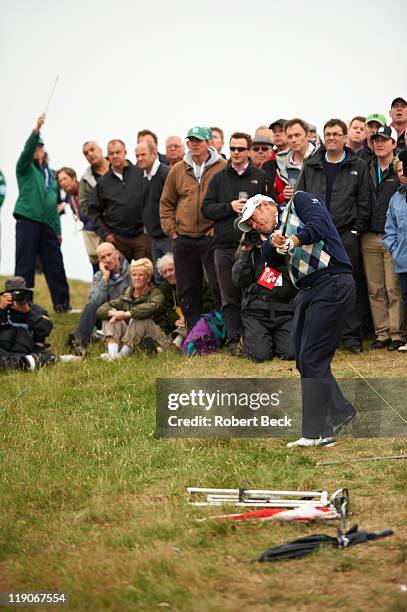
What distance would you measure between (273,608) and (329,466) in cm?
263

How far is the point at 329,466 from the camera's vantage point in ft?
25.6

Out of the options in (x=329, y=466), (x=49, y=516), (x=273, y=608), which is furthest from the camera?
(x=329, y=466)

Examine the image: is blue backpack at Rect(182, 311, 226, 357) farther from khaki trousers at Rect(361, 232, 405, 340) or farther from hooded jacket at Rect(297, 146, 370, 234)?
hooded jacket at Rect(297, 146, 370, 234)

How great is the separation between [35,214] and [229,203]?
4581mm

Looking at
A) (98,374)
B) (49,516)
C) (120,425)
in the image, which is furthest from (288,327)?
(49,516)

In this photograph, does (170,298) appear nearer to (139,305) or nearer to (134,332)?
(139,305)

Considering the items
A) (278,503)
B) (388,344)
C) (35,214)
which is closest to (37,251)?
(35,214)

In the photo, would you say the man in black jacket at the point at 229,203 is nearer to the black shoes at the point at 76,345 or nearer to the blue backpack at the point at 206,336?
the blue backpack at the point at 206,336

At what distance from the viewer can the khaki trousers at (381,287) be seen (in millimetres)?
11656

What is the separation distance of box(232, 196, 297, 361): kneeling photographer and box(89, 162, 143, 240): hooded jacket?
8.76 feet

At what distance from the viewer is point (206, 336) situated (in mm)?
12234

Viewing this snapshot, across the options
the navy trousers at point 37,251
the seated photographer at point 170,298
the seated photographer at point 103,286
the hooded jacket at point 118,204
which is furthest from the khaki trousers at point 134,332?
the navy trousers at point 37,251

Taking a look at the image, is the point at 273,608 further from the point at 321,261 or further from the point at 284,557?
the point at 321,261

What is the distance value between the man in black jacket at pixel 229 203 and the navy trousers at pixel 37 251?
4106 millimetres
